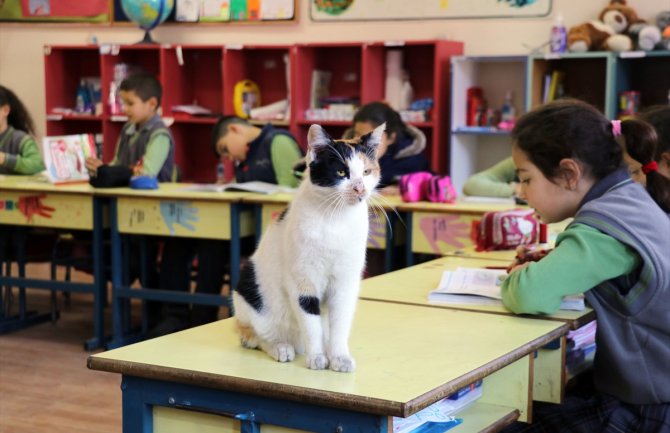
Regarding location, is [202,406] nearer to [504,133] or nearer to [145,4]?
[504,133]

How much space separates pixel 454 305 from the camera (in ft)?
7.14

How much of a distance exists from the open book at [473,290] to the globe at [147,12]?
4727 mm

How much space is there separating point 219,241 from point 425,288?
2.33 m

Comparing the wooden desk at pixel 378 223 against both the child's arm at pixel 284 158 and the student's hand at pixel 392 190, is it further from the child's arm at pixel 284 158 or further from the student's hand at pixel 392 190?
the child's arm at pixel 284 158

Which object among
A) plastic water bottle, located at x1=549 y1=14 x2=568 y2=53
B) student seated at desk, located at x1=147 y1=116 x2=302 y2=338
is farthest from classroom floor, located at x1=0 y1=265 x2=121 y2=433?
plastic water bottle, located at x1=549 y1=14 x2=568 y2=53

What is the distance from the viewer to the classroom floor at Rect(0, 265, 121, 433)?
3422mm

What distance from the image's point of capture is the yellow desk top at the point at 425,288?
2.07 m

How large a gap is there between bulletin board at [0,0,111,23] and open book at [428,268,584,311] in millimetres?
5536

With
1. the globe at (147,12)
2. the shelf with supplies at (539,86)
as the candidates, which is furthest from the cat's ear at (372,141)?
the globe at (147,12)

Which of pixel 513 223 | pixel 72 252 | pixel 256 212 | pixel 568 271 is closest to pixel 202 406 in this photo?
pixel 568 271

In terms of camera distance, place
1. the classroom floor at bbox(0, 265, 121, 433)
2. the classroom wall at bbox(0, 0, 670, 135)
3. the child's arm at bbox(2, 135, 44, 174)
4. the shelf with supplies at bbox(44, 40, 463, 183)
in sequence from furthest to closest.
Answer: the shelf with supplies at bbox(44, 40, 463, 183)
the classroom wall at bbox(0, 0, 670, 135)
the child's arm at bbox(2, 135, 44, 174)
the classroom floor at bbox(0, 265, 121, 433)

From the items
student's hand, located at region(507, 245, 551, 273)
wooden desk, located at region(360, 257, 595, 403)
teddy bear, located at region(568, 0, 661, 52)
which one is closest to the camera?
wooden desk, located at region(360, 257, 595, 403)

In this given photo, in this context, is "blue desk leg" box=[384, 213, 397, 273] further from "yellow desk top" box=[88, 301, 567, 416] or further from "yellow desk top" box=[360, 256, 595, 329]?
"yellow desk top" box=[88, 301, 567, 416]

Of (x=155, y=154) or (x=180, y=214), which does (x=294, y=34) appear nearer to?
(x=155, y=154)
